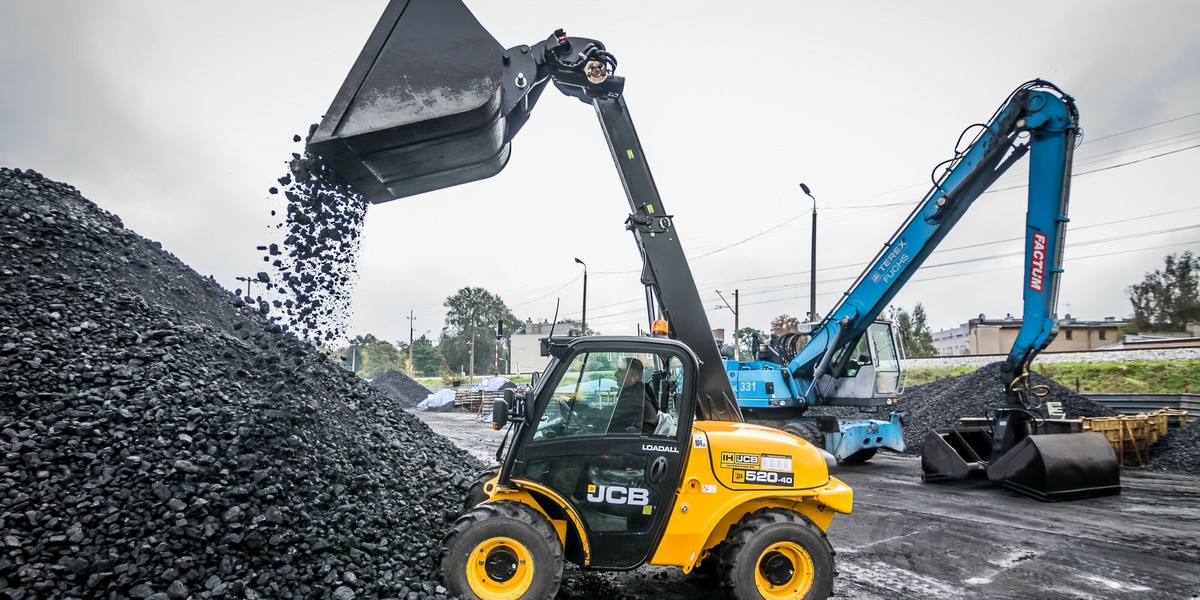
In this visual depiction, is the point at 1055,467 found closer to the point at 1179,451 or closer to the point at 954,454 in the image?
the point at 954,454

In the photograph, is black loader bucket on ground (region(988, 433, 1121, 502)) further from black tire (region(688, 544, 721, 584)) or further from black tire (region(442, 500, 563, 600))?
black tire (region(442, 500, 563, 600))

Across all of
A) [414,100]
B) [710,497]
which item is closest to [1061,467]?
[710,497]

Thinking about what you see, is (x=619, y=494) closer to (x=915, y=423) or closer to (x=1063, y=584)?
(x=1063, y=584)

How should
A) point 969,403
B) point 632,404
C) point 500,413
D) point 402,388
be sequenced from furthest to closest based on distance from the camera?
point 402,388 < point 969,403 < point 632,404 < point 500,413

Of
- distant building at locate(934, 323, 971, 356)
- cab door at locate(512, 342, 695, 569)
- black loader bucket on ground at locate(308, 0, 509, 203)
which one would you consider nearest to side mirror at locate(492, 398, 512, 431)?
Result: cab door at locate(512, 342, 695, 569)

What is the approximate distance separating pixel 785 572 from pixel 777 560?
0.30 ft

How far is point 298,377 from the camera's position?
5.82 metres

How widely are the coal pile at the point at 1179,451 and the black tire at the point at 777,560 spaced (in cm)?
1039

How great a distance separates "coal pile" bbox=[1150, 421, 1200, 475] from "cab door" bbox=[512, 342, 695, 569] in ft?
36.8

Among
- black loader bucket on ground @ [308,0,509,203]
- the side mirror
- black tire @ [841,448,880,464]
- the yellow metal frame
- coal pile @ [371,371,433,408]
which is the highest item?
black loader bucket on ground @ [308,0,509,203]

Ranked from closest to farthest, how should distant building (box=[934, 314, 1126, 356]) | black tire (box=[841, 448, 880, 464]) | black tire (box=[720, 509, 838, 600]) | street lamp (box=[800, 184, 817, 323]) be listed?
black tire (box=[720, 509, 838, 600]), black tire (box=[841, 448, 880, 464]), street lamp (box=[800, 184, 817, 323]), distant building (box=[934, 314, 1126, 356])

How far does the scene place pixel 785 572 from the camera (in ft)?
13.3

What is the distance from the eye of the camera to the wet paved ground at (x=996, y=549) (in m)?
4.68

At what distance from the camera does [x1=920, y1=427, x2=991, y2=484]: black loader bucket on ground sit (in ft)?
29.1
